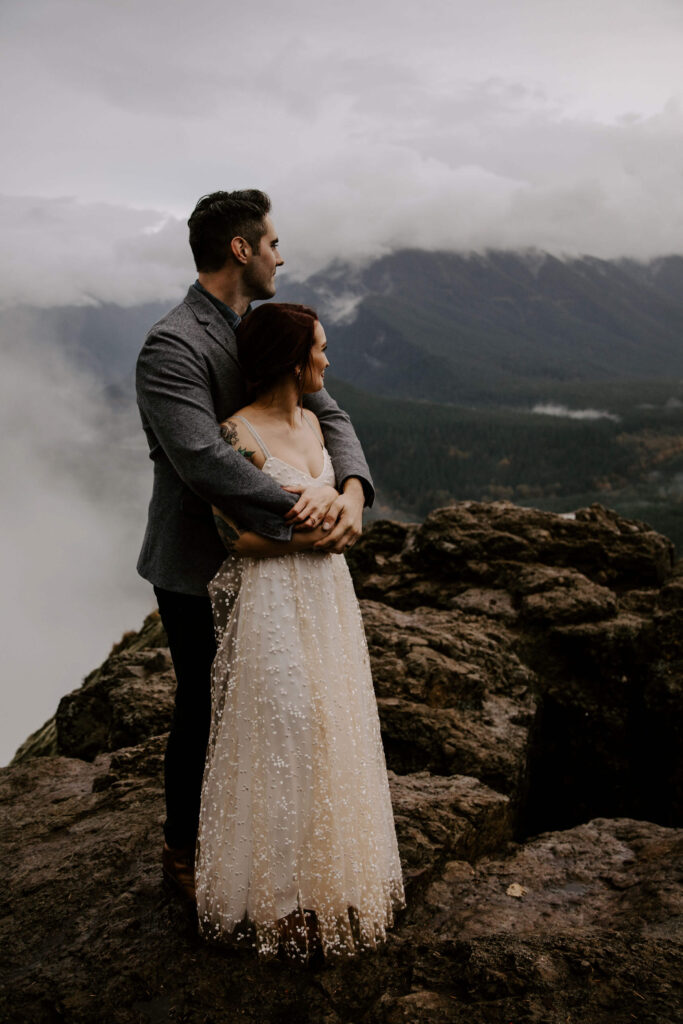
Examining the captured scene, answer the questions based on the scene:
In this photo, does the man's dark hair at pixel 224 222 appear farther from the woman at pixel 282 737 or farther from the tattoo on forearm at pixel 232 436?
the tattoo on forearm at pixel 232 436

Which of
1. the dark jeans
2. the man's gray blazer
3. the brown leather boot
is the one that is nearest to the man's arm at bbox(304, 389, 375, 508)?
the man's gray blazer

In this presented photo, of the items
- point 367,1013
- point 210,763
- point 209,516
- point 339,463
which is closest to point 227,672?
point 210,763

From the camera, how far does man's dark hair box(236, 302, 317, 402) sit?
3469mm

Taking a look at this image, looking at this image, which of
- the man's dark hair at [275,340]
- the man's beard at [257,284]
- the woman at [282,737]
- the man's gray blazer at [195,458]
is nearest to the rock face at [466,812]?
the woman at [282,737]

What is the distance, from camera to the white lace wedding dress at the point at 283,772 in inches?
135

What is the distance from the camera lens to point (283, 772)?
11.3ft

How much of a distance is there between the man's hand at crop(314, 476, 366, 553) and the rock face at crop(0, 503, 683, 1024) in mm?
1911

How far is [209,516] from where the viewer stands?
371 cm

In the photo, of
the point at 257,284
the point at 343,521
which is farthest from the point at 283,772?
the point at 257,284

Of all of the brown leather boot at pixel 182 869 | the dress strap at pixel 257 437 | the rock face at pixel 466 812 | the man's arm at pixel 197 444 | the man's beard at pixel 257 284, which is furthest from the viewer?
the brown leather boot at pixel 182 869

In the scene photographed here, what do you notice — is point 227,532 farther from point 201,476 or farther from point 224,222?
point 224,222

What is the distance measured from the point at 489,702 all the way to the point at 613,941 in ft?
8.91

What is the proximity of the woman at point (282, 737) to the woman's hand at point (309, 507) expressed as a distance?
6 cm

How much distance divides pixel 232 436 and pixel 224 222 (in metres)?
1.02
